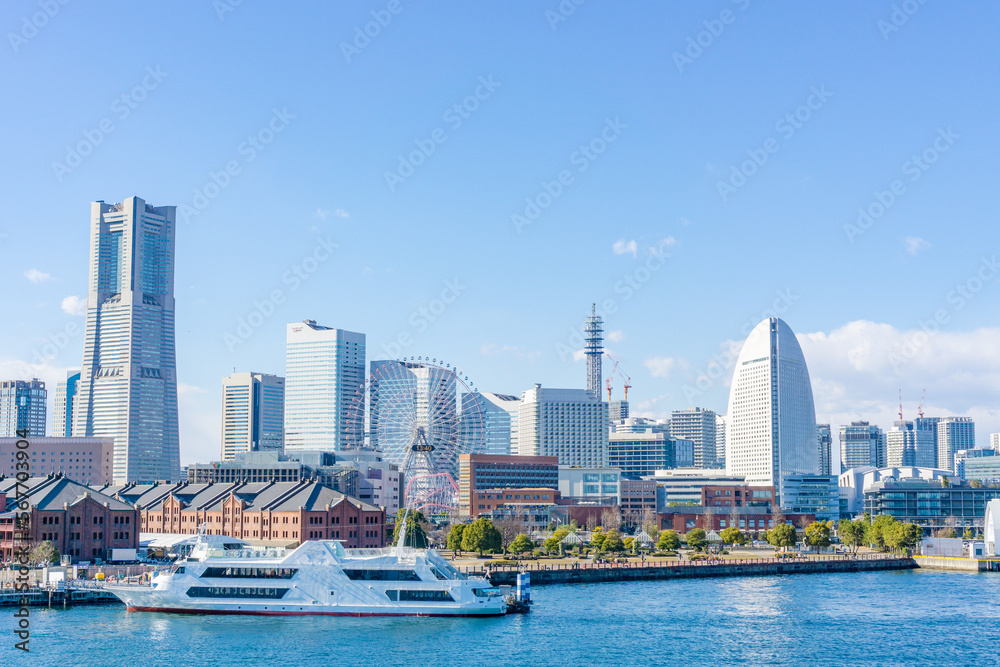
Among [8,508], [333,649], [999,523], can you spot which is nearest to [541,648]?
[333,649]

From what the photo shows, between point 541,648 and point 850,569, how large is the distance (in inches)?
2968

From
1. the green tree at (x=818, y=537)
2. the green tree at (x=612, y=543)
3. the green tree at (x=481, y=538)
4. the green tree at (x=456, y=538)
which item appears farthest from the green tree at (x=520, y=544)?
the green tree at (x=818, y=537)

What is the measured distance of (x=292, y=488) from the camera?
129125 mm

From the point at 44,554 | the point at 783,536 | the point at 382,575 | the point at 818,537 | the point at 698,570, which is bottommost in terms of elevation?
the point at 698,570

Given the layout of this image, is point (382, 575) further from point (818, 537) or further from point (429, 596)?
point (818, 537)

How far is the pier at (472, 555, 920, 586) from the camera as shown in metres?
115

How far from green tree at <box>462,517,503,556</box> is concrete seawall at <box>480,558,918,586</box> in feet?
48.6

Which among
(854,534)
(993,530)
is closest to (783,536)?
(854,534)

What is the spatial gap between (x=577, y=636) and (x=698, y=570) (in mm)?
50916

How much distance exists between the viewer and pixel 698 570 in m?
124

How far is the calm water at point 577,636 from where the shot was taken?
68.6 metres

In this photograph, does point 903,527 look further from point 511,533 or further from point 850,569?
point 511,533

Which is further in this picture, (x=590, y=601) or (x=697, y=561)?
(x=697, y=561)

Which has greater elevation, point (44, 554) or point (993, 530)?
point (44, 554)
